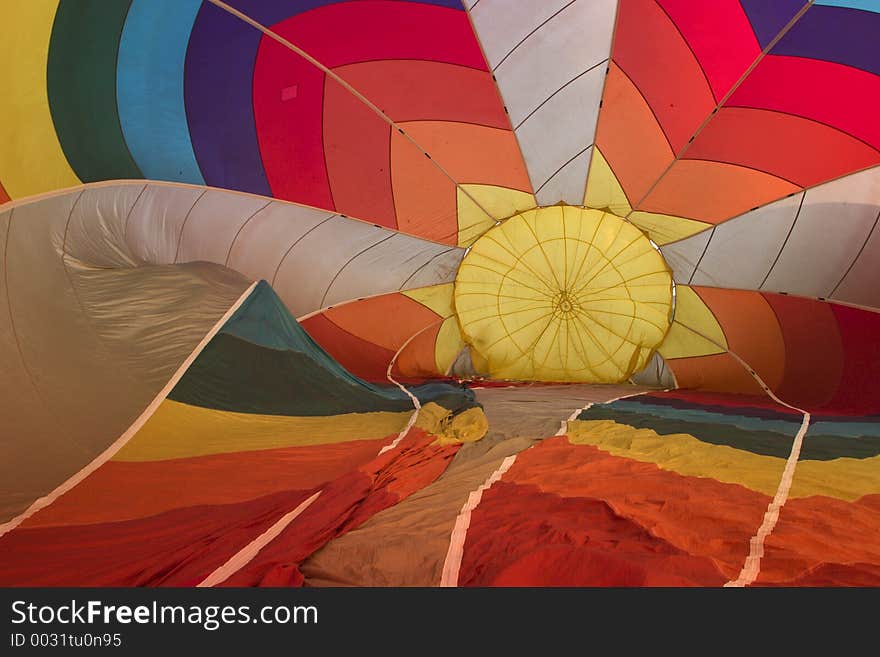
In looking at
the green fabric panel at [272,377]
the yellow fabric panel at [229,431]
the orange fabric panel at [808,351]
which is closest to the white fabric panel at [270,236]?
the green fabric panel at [272,377]

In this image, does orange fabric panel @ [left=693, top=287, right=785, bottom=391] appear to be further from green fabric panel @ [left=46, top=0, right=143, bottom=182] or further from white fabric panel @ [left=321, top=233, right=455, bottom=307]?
green fabric panel @ [left=46, top=0, right=143, bottom=182]

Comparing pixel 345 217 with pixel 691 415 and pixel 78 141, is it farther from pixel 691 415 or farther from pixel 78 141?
pixel 691 415

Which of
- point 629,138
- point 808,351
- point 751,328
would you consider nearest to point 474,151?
point 629,138

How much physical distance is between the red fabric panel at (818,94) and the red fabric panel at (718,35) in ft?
0.29

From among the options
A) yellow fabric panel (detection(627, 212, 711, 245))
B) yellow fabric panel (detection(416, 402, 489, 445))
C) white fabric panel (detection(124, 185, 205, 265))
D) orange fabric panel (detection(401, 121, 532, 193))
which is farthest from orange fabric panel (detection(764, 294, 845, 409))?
white fabric panel (detection(124, 185, 205, 265))

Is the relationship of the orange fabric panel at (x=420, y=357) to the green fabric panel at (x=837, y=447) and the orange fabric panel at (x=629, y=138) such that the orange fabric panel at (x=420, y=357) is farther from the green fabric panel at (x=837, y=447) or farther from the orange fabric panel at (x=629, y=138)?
the green fabric panel at (x=837, y=447)

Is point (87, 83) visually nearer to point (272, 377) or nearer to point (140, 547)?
point (272, 377)

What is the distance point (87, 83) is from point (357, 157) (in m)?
1.36

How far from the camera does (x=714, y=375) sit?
4.57 meters

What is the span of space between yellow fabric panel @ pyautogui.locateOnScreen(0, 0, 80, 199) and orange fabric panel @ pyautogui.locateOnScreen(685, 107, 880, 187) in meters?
2.94

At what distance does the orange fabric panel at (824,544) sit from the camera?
1478mm

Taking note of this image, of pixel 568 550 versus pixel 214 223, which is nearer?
pixel 568 550

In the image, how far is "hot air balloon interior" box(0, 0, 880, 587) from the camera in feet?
5.83

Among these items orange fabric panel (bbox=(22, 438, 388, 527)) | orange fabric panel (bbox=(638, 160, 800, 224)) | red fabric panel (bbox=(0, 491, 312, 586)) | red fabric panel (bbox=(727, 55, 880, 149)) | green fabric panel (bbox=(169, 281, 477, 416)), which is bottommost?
orange fabric panel (bbox=(22, 438, 388, 527))
